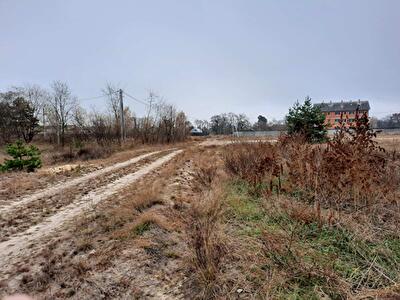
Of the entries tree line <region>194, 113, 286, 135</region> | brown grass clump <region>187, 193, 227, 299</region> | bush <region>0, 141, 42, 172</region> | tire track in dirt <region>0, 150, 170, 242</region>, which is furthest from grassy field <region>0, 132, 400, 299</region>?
tree line <region>194, 113, 286, 135</region>

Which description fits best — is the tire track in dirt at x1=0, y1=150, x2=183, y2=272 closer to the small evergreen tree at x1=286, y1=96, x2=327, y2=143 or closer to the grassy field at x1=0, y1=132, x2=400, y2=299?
→ the grassy field at x1=0, y1=132, x2=400, y2=299

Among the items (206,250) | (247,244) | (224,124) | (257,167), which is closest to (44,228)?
(206,250)

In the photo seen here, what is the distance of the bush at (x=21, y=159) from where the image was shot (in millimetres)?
11805

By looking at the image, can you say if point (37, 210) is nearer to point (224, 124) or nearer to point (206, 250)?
point (206, 250)

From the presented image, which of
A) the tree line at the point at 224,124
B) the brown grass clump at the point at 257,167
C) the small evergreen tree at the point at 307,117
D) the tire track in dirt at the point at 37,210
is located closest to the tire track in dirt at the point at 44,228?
the tire track in dirt at the point at 37,210

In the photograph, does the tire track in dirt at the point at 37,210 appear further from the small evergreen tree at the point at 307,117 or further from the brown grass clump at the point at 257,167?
the small evergreen tree at the point at 307,117

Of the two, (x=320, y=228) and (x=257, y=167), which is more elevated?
(x=257, y=167)

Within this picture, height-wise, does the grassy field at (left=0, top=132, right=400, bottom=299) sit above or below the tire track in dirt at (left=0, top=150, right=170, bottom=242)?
above

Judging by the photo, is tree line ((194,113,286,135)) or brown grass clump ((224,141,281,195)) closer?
brown grass clump ((224,141,281,195))

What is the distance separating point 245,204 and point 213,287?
8.25 ft

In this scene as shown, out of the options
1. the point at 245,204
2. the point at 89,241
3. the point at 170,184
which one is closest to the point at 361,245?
the point at 245,204

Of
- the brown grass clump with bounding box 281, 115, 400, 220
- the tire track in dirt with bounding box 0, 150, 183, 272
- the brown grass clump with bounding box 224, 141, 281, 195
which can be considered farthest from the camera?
the brown grass clump with bounding box 224, 141, 281, 195

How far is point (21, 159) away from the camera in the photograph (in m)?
12.2

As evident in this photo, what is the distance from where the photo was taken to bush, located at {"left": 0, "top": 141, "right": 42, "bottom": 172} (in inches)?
465
